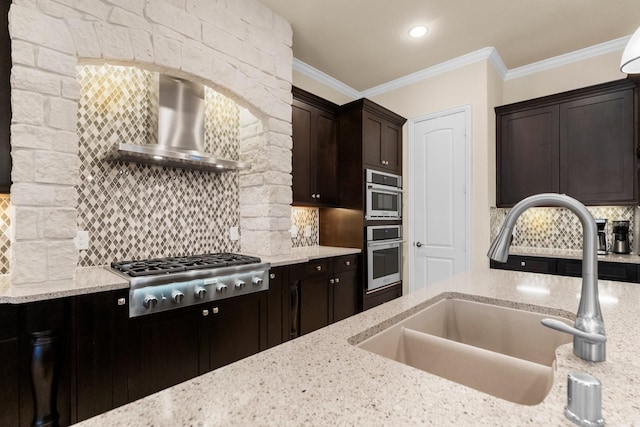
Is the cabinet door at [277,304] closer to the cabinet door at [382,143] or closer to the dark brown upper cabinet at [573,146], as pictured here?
the cabinet door at [382,143]

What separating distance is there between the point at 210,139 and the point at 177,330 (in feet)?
5.45

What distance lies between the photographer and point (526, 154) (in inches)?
135

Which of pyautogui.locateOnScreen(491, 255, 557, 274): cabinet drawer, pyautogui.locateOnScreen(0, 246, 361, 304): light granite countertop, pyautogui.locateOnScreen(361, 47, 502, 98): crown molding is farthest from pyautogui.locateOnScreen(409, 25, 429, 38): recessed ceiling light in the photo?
pyautogui.locateOnScreen(0, 246, 361, 304): light granite countertop

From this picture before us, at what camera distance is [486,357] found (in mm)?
936

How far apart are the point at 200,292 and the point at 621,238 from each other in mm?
3754

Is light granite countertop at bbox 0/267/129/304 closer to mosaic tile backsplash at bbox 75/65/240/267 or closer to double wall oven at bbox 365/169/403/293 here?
mosaic tile backsplash at bbox 75/65/240/267

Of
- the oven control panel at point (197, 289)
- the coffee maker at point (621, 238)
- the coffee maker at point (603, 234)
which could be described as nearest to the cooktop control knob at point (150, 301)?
the oven control panel at point (197, 289)

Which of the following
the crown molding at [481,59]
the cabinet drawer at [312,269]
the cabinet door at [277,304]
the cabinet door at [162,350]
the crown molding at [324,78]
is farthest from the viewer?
the crown molding at [324,78]

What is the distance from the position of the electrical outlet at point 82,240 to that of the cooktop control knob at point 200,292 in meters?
0.83

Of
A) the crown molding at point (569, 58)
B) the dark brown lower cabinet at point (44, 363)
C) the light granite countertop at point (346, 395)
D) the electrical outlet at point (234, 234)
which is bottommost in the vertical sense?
the dark brown lower cabinet at point (44, 363)

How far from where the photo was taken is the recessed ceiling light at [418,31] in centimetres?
294

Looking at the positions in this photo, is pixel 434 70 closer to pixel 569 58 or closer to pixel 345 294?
pixel 569 58

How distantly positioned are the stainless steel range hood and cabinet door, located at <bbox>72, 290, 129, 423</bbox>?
0.95m

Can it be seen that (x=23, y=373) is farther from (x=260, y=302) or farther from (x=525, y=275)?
(x=525, y=275)
